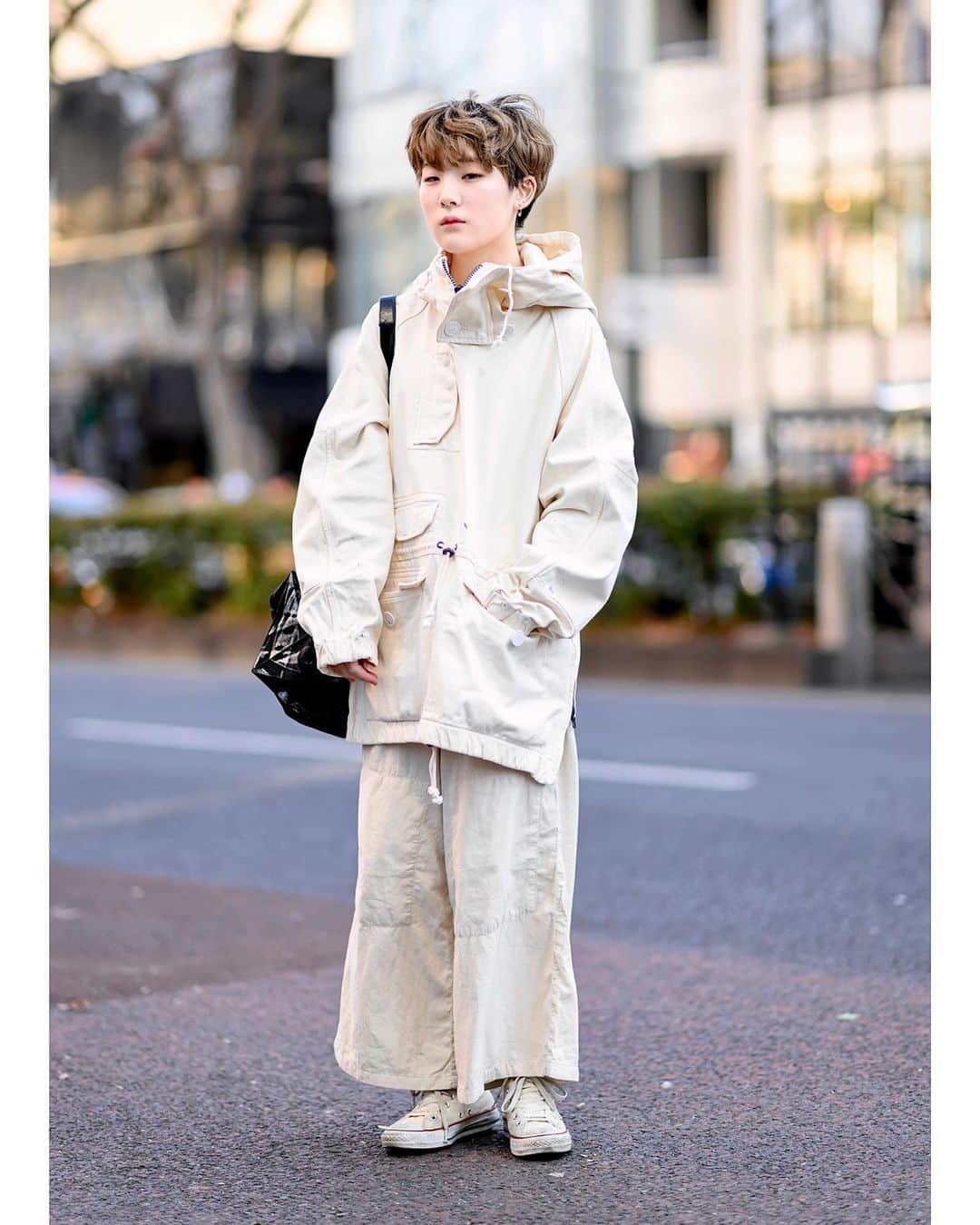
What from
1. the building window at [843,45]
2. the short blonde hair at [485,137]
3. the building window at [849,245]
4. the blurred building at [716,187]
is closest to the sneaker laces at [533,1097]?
the short blonde hair at [485,137]

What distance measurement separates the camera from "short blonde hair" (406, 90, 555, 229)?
3436 millimetres

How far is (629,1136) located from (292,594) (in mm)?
1190

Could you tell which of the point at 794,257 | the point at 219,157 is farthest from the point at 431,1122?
the point at 794,257

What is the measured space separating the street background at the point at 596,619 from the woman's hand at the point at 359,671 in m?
0.88

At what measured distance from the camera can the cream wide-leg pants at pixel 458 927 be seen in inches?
135

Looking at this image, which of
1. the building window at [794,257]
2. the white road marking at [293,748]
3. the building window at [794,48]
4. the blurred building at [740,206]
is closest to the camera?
→ the white road marking at [293,748]

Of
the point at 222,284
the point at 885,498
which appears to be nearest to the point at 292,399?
the point at 222,284

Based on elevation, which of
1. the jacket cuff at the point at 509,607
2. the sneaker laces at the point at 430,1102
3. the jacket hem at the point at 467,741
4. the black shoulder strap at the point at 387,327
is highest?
the black shoulder strap at the point at 387,327

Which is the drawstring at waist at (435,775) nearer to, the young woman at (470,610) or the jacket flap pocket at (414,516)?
the young woman at (470,610)

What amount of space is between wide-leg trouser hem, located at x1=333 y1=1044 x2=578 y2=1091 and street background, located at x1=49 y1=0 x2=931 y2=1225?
5.5 inches

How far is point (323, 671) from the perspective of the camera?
3.48 meters

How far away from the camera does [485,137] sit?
11.3 feet

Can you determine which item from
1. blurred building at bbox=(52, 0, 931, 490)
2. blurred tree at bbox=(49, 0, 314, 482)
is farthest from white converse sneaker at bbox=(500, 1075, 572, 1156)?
blurred building at bbox=(52, 0, 931, 490)

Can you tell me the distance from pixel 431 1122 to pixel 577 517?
112 cm
